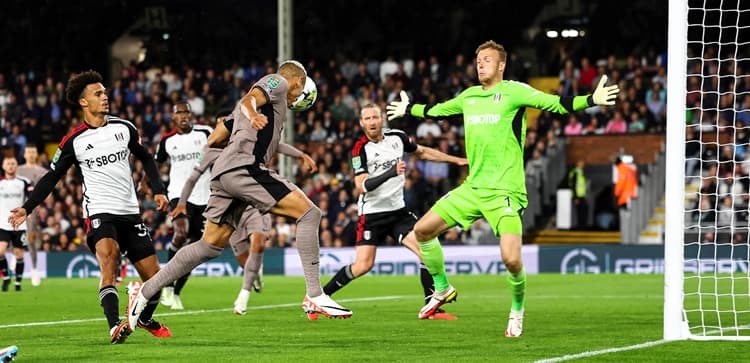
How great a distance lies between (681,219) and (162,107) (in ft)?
86.1

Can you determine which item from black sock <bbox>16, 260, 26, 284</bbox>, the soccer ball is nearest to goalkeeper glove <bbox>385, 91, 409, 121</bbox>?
the soccer ball

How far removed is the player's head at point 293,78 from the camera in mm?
9914

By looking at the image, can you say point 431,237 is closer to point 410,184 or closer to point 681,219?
point 681,219

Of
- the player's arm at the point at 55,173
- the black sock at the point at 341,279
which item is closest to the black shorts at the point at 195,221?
the black sock at the point at 341,279

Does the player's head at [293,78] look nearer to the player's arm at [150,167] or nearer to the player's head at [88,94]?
the player's arm at [150,167]

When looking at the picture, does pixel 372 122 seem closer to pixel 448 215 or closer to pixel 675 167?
pixel 448 215

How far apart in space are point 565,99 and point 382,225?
4229 millimetres

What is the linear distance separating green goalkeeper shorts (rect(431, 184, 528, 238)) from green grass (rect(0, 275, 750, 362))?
0.90m

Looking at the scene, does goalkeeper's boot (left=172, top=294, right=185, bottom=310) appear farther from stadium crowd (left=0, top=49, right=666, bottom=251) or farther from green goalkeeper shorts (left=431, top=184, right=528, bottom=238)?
stadium crowd (left=0, top=49, right=666, bottom=251)

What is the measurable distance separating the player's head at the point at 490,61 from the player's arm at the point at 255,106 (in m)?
1.86

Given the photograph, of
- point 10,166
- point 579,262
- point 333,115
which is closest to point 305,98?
point 10,166

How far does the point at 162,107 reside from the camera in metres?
34.7

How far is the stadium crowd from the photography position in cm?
2855

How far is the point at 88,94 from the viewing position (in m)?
10.0
